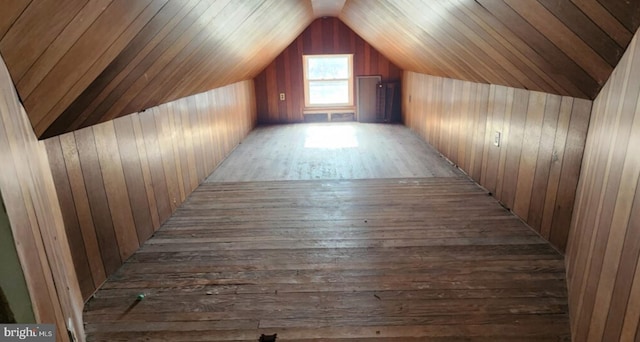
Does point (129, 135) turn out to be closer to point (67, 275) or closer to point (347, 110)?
point (67, 275)

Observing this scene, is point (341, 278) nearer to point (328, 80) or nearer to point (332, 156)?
point (332, 156)

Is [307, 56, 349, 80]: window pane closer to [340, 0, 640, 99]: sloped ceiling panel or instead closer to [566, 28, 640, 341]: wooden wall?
[340, 0, 640, 99]: sloped ceiling panel

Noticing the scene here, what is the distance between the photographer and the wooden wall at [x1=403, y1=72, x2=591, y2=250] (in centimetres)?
223

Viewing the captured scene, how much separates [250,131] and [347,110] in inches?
80.2

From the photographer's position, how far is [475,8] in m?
2.17

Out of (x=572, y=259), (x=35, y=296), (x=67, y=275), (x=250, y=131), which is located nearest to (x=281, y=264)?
→ (x=67, y=275)

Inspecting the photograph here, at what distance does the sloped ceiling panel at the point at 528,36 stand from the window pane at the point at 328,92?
3.84m

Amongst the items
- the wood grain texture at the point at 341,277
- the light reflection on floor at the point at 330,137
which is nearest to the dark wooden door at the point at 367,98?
the light reflection on floor at the point at 330,137

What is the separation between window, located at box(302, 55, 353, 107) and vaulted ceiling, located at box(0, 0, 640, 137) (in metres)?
4.03

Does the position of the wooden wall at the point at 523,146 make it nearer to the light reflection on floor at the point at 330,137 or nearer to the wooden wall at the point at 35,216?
the light reflection on floor at the point at 330,137

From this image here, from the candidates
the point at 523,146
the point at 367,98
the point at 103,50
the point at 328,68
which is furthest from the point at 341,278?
the point at 328,68

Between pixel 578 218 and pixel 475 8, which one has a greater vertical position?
pixel 475 8

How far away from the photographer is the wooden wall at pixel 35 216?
1.25 m

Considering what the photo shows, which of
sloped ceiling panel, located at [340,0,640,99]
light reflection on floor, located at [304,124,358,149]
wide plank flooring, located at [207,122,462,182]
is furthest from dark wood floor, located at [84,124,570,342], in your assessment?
light reflection on floor, located at [304,124,358,149]
